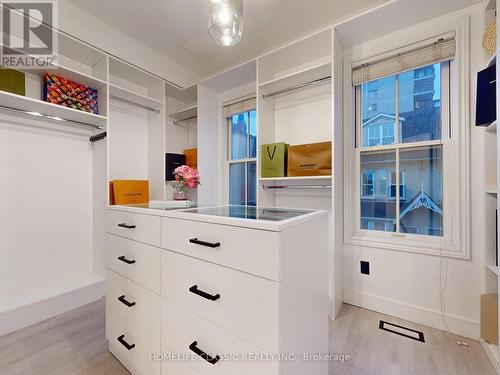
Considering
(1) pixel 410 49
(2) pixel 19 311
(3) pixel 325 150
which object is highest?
(1) pixel 410 49

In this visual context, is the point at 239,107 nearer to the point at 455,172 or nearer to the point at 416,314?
the point at 455,172

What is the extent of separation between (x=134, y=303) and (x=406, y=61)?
2669 millimetres

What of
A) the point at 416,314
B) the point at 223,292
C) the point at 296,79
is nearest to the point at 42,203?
the point at 223,292

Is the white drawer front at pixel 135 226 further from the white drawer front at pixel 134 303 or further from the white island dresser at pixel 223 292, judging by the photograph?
the white drawer front at pixel 134 303

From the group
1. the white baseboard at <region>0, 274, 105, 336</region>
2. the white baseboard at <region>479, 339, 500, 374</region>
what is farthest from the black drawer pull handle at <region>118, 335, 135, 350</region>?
the white baseboard at <region>479, 339, 500, 374</region>

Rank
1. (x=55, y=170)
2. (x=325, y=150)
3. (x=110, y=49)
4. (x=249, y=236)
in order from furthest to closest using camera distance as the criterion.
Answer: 1. (x=110, y=49)
2. (x=55, y=170)
3. (x=325, y=150)
4. (x=249, y=236)

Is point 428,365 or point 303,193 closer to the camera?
point 428,365

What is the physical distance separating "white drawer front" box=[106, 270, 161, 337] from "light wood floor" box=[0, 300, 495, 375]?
1.23 feet

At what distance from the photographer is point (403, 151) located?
6.54 feet

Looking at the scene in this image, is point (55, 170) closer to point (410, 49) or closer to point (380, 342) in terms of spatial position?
point (380, 342)

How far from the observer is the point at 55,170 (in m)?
2.20

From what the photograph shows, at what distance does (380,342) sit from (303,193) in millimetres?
1354

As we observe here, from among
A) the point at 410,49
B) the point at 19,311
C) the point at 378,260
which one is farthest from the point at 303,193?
the point at 19,311
